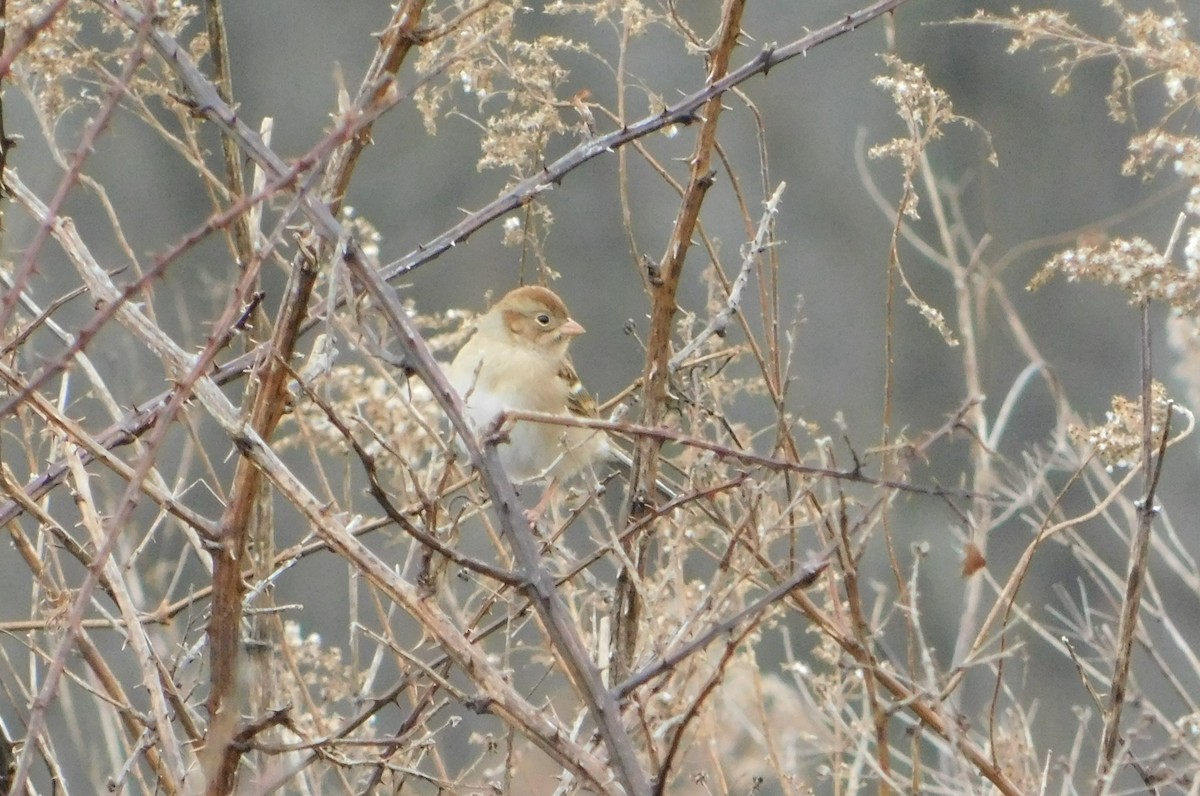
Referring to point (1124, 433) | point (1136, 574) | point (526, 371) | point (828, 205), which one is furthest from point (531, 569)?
point (828, 205)

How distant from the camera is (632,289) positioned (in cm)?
876

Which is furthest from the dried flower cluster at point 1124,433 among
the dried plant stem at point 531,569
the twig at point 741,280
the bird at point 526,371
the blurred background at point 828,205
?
the blurred background at point 828,205

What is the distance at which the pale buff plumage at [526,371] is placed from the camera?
4250 millimetres

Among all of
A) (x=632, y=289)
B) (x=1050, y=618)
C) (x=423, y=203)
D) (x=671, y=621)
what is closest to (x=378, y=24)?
(x=423, y=203)

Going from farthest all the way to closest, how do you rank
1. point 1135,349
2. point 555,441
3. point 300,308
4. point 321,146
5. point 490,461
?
1. point 1135,349
2. point 555,441
3. point 300,308
4. point 490,461
5. point 321,146

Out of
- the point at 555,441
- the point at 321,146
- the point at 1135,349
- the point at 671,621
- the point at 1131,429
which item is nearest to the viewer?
the point at 321,146

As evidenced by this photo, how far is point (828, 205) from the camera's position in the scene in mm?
9461

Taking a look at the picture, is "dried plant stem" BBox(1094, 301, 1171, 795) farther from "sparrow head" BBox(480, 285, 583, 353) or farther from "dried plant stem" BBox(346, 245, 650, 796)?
"sparrow head" BBox(480, 285, 583, 353)

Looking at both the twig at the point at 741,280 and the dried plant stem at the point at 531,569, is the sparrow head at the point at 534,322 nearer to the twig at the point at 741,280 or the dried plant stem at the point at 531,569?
the twig at the point at 741,280

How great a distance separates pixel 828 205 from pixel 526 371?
5526 millimetres

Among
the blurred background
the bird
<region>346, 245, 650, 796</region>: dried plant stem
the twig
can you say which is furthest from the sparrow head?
the blurred background

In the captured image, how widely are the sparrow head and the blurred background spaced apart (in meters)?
3.72

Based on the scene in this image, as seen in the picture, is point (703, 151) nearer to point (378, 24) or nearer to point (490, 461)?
point (490, 461)

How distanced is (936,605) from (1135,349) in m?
2.03
